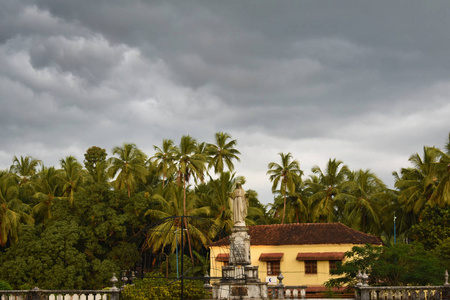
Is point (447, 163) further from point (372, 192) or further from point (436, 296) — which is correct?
point (436, 296)

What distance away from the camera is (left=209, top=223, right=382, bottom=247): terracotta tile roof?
36.7 meters

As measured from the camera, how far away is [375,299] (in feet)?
63.2

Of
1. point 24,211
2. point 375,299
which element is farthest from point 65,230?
point 375,299

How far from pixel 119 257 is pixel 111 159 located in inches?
387

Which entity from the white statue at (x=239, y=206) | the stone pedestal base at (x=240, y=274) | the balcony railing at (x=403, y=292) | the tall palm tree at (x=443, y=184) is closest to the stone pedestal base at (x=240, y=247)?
the stone pedestal base at (x=240, y=274)

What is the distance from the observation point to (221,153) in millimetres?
51281

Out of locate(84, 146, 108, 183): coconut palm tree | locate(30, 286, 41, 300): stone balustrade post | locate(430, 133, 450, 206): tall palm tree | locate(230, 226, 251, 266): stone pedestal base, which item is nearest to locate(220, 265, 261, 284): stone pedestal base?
locate(230, 226, 251, 266): stone pedestal base

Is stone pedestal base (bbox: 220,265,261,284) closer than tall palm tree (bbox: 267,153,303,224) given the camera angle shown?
Yes

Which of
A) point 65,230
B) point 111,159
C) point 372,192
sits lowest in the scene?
point 65,230

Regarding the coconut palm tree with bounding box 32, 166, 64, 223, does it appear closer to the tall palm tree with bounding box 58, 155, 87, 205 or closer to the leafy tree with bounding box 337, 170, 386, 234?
the tall palm tree with bounding box 58, 155, 87, 205

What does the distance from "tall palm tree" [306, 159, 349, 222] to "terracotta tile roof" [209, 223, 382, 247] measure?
827 cm

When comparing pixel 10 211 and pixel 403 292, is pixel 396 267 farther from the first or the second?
pixel 10 211

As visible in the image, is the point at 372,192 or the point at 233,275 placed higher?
the point at 372,192

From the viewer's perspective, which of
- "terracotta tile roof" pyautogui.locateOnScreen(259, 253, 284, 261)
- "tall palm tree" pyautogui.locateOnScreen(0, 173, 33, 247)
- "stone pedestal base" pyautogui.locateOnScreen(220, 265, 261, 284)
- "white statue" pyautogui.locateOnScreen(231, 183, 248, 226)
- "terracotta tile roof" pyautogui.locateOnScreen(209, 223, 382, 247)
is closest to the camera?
"stone pedestal base" pyautogui.locateOnScreen(220, 265, 261, 284)
